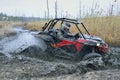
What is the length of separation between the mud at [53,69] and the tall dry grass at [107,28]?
2.83 metres

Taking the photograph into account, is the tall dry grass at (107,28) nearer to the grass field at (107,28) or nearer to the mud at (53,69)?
the grass field at (107,28)

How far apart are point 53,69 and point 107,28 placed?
20.3ft

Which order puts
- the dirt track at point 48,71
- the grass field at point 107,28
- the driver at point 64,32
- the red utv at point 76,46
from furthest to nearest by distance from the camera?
1. the grass field at point 107,28
2. the driver at point 64,32
3. the red utv at point 76,46
4. the dirt track at point 48,71

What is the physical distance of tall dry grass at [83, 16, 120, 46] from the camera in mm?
13759

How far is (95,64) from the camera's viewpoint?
30.5 feet

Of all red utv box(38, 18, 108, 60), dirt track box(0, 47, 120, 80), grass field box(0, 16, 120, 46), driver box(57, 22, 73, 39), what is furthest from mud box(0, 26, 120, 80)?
grass field box(0, 16, 120, 46)

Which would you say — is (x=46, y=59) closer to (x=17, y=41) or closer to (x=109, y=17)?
(x=17, y=41)

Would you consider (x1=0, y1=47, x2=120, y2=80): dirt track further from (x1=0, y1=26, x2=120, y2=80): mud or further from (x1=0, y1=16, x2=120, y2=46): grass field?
(x1=0, y1=16, x2=120, y2=46): grass field

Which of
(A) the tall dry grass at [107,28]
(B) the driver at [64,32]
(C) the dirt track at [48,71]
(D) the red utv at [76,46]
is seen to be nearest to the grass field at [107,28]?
(A) the tall dry grass at [107,28]

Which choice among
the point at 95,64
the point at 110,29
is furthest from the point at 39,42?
the point at 110,29

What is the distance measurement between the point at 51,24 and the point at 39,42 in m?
0.70

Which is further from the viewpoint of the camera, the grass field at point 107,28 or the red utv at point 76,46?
the grass field at point 107,28

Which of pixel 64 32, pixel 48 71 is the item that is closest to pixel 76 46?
pixel 64 32

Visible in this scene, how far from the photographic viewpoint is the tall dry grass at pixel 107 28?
45.1 feet
